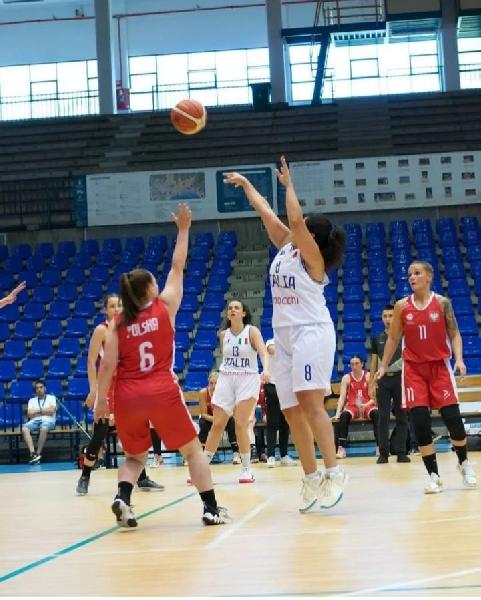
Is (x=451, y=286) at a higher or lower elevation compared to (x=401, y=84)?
lower

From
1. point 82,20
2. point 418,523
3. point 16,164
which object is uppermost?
point 82,20

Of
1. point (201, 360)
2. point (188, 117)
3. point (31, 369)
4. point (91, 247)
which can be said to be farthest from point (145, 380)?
point (91, 247)

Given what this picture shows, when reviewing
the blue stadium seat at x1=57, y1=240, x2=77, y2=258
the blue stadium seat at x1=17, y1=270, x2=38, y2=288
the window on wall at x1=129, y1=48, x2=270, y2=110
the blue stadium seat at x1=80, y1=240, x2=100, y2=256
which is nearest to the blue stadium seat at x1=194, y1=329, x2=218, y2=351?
the blue stadium seat at x1=17, y1=270, x2=38, y2=288

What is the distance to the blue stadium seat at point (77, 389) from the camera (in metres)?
17.5

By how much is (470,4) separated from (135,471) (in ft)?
75.6

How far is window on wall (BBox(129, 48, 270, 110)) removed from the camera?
112 ft

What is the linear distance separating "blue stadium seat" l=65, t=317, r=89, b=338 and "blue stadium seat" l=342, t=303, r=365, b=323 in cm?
512

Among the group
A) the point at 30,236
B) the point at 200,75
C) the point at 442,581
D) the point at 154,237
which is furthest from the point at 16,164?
the point at 442,581

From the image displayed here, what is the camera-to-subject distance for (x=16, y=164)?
26.1 metres

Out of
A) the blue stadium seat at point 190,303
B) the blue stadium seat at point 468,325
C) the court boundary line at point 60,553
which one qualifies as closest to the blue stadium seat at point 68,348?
the blue stadium seat at point 190,303

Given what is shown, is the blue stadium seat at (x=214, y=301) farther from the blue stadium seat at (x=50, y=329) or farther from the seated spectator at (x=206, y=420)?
the seated spectator at (x=206, y=420)

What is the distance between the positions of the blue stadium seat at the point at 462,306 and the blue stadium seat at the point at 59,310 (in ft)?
25.7

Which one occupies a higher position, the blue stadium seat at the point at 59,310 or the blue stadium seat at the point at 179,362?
the blue stadium seat at the point at 59,310

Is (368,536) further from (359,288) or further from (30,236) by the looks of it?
(30,236)
